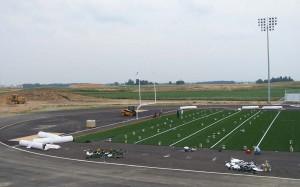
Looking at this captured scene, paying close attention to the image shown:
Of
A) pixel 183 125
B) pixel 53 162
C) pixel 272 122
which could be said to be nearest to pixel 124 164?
pixel 53 162

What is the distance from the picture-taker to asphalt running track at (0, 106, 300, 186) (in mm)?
18875

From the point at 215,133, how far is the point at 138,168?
45.5 ft

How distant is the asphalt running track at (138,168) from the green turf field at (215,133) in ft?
8.23

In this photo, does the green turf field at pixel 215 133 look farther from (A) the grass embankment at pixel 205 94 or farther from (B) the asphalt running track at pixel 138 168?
→ (A) the grass embankment at pixel 205 94

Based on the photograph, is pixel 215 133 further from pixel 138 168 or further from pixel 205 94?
pixel 205 94

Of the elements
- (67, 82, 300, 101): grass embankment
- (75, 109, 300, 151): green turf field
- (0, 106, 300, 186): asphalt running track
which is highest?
(67, 82, 300, 101): grass embankment

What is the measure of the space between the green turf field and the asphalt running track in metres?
2.51

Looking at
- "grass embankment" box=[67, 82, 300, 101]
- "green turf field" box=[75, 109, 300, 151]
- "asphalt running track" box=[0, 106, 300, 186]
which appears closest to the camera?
"asphalt running track" box=[0, 106, 300, 186]

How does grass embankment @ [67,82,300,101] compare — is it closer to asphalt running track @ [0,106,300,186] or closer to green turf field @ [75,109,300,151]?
green turf field @ [75,109,300,151]


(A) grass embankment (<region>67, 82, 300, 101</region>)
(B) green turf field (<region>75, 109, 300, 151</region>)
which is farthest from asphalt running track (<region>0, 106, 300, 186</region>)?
(A) grass embankment (<region>67, 82, 300, 101</region>)

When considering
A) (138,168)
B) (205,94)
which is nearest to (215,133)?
(138,168)

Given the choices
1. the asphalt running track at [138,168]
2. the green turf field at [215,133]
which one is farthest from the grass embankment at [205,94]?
the asphalt running track at [138,168]

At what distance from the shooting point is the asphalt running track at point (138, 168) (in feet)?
61.9

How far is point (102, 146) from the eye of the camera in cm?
2941
